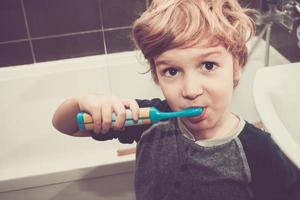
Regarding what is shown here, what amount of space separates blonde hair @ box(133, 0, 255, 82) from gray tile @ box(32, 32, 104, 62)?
0.86 m

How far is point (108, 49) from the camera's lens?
1.56 meters

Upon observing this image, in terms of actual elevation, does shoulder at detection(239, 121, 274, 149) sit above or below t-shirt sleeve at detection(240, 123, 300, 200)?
above

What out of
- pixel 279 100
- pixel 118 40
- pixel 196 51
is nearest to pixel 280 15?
pixel 279 100

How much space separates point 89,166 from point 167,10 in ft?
1.66

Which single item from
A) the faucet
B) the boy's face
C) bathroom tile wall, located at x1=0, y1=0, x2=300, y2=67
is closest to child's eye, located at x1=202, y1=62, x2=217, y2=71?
the boy's face

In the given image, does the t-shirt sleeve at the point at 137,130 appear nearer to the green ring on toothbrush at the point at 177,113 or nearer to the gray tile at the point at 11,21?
the green ring on toothbrush at the point at 177,113

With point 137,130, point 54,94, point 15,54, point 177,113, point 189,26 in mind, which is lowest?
point 54,94

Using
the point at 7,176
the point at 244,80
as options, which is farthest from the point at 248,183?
the point at 244,80

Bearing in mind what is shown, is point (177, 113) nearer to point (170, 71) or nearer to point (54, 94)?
point (170, 71)

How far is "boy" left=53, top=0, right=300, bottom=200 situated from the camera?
0.64 m

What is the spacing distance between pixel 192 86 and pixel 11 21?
3.33 ft

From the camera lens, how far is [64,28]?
149cm

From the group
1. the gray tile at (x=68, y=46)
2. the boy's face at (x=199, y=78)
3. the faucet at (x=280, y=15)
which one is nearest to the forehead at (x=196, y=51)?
the boy's face at (x=199, y=78)

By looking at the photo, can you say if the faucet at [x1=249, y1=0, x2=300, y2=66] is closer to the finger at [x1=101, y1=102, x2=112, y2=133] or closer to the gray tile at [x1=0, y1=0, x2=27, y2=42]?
the finger at [x1=101, y1=102, x2=112, y2=133]
